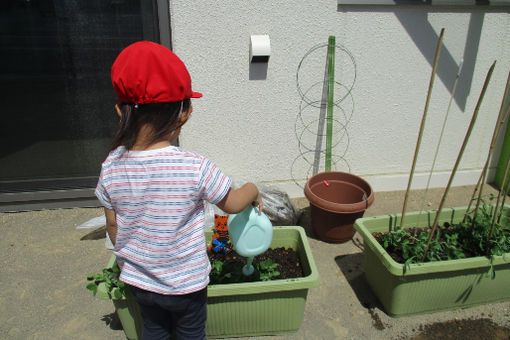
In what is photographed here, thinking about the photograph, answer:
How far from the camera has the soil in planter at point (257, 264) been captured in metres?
1.91

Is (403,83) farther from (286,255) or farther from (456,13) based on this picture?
(286,255)

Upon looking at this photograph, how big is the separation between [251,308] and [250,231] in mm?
501

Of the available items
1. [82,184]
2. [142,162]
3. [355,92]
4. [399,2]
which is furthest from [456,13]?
[82,184]

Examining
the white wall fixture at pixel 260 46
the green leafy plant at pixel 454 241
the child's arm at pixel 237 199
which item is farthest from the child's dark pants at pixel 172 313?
the white wall fixture at pixel 260 46

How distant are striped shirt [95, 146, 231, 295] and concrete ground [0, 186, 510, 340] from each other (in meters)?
0.91

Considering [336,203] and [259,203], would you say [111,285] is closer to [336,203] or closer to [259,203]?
[259,203]

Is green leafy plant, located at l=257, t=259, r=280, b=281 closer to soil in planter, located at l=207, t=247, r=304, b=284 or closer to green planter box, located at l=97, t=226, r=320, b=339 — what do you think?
soil in planter, located at l=207, t=247, r=304, b=284

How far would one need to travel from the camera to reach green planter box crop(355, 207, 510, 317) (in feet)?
6.20

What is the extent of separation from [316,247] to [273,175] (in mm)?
879

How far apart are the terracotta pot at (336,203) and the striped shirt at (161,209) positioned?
1.45 metres

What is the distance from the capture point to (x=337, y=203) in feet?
8.81

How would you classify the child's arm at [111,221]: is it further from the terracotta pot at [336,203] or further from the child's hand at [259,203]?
the terracotta pot at [336,203]

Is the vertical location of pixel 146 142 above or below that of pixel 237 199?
above

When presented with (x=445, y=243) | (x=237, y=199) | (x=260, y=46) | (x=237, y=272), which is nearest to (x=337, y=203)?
(x=445, y=243)
